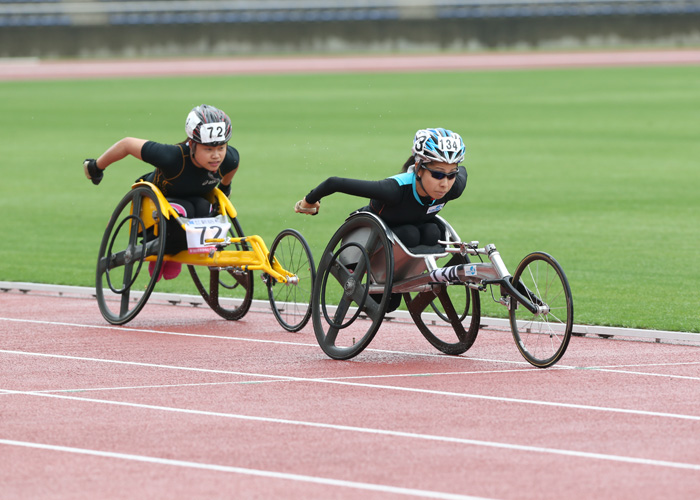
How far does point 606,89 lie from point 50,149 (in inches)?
737

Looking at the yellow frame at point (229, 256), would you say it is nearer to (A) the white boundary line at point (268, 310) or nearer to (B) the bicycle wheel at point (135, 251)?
(B) the bicycle wheel at point (135, 251)

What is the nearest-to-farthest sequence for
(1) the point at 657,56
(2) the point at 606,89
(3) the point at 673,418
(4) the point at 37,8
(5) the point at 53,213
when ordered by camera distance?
(3) the point at 673,418, (5) the point at 53,213, (2) the point at 606,89, (1) the point at 657,56, (4) the point at 37,8

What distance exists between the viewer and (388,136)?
3003cm

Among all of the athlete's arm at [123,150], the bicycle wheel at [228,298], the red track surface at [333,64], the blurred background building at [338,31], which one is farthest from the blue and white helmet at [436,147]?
the blurred background building at [338,31]

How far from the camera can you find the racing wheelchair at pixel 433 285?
9.17 meters

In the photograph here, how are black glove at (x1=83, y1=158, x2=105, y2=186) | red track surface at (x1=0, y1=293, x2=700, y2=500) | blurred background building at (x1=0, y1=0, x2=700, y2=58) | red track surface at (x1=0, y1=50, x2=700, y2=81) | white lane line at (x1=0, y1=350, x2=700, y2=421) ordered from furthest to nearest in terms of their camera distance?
blurred background building at (x1=0, y1=0, x2=700, y2=58) → red track surface at (x1=0, y1=50, x2=700, y2=81) → black glove at (x1=83, y1=158, x2=105, y2=186) → white lane line at (x1=0, y1=350, x2=700, y2=421) → red track surface at (x1=0, y1=293, x2=700, y2=500)

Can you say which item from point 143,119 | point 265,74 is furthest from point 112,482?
point 265,74

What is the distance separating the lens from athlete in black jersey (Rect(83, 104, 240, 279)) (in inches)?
435

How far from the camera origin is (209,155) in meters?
11.1

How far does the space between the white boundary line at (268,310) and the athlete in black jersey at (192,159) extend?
97 centimetres

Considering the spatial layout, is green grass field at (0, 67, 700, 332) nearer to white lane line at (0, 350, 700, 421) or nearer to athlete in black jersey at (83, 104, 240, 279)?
athlete in black jersey at (83, 104, 240, 279)

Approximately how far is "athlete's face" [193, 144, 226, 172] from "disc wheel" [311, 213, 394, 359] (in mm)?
1495

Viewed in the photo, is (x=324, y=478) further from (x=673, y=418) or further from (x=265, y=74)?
(x=265, y=74)

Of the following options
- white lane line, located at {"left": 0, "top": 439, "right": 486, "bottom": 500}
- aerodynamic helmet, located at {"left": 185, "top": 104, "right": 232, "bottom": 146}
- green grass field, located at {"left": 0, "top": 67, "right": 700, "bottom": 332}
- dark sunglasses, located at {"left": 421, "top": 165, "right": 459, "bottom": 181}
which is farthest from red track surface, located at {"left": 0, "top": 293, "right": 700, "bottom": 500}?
green grass field, located at {"left": 0, "top": 67, "right": 700, "bottom": 332}
